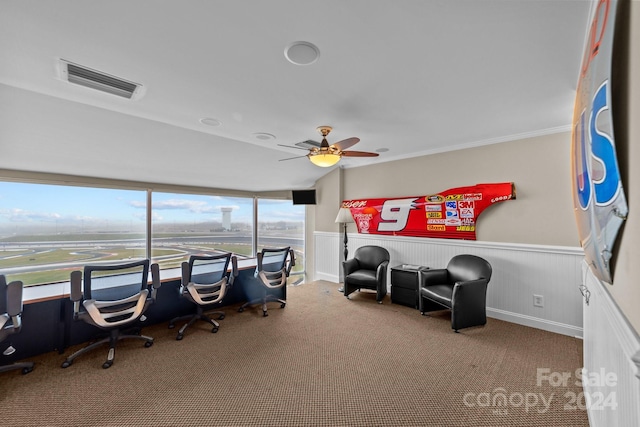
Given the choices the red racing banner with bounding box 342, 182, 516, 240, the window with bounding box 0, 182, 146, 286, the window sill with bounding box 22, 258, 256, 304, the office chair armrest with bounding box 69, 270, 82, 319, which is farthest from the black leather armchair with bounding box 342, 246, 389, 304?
the window with bounding box 0, 182, 146, 286

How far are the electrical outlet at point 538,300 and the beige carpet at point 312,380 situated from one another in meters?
0.33

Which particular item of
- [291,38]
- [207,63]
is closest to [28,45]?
[207,63]

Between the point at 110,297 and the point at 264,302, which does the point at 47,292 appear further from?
the point at 264,302

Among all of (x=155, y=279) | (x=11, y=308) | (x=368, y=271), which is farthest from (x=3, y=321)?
(x=368, y=271)

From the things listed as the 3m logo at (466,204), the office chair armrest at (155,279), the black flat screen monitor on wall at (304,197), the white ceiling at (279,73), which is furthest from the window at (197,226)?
the 3m logo at (466,204)

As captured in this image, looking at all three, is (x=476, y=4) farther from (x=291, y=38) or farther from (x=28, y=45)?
(x=28, y=45)

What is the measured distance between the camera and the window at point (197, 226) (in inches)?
229

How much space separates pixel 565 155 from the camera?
10.8ft

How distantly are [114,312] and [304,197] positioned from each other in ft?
14.0

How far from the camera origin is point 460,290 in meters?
3.28

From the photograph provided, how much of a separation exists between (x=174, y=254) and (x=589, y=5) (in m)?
7.11

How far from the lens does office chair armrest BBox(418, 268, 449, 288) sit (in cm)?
381

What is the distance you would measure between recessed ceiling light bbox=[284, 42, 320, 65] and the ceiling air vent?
148cm

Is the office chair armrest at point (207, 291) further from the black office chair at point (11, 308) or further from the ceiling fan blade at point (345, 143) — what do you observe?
the ceiling fan blade at point (345, 143)
